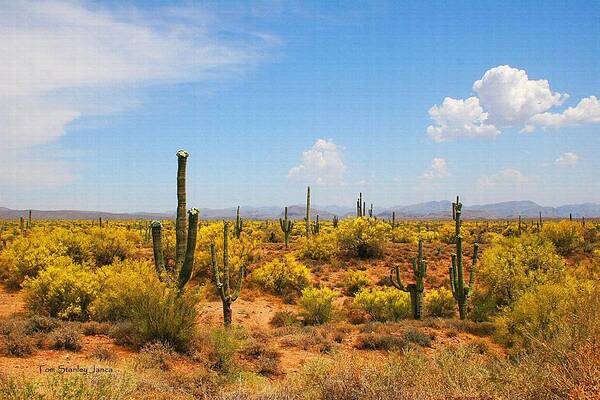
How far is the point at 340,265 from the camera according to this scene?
2908cm

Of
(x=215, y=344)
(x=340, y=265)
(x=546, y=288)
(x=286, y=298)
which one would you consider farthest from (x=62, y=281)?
(x=340, y=265)

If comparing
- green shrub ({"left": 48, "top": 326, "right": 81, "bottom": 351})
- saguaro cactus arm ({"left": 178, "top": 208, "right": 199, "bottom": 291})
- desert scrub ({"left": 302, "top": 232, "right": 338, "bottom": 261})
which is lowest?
green shrub ({"left": 48, "top": 326, "right": 81, "bottom": 351})

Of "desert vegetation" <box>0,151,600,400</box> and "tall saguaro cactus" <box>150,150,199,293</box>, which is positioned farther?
"tall saguaro cactus" <box>150,150,199,293</box>

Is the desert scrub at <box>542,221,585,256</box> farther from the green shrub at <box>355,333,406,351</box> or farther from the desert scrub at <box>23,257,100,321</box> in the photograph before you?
the desert scrub at <box>23,257,100,321</box>

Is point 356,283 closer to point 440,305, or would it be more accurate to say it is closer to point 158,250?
point 440,305

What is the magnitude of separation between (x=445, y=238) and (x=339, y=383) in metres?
38.5

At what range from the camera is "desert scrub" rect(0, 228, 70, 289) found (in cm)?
1916

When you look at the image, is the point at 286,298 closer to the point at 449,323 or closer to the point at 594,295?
the point at 449,323

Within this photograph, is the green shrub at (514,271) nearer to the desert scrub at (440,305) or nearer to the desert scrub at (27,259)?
the desert scrub at (440,305)

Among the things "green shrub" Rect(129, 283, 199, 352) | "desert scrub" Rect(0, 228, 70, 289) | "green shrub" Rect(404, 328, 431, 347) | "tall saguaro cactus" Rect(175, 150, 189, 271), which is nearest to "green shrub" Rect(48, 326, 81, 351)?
"green shrub" Rect(129, 283, 199, 352)

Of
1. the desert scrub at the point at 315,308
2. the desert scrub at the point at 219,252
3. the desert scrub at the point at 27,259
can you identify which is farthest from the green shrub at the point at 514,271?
the desert scrub at the point at 27,259

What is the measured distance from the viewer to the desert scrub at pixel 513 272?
1620 cm

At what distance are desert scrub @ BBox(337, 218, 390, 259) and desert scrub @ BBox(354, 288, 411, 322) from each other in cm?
1287

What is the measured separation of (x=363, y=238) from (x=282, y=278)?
9947mm
